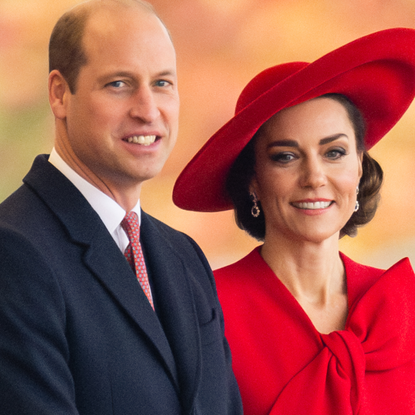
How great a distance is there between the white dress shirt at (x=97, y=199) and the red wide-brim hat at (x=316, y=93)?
1.92ft

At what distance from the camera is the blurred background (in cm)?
251

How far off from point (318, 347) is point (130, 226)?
2.37 feet

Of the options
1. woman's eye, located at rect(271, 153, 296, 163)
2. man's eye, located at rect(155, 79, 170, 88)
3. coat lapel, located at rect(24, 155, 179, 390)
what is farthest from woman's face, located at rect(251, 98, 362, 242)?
coat lapel, located at rect(24, 155, 179, 390)

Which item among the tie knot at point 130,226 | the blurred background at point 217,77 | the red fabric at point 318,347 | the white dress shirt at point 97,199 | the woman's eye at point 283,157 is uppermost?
the blurred background at point 217,77

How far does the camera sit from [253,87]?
1928mm

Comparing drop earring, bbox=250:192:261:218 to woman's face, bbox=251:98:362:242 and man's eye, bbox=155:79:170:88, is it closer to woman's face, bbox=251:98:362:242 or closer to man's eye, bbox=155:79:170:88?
woman's face, bbox=251:98:362:242

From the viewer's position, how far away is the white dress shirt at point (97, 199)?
131 cm

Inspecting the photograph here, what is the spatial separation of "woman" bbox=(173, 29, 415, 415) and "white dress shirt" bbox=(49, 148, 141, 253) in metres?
0.58

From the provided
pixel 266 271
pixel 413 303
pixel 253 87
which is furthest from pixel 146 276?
pixel 413 303

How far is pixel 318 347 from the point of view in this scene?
5.94 ft

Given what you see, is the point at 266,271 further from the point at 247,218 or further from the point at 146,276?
the point at 146,276

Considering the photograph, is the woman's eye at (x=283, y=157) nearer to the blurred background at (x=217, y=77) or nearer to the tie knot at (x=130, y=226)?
the tie knot at (x=130, y=226)

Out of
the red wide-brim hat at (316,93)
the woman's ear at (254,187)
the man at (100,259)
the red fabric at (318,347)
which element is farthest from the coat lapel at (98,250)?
the woman's ear at (254,187)

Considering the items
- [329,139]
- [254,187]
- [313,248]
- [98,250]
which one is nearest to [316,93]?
[329,139]
